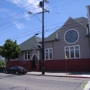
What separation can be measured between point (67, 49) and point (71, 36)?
261 cm

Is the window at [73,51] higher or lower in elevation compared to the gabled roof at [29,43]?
lower

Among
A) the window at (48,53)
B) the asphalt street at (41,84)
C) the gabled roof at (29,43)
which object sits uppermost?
the gabled roof at (29,43)

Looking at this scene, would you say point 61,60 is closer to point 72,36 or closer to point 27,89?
point 72,36

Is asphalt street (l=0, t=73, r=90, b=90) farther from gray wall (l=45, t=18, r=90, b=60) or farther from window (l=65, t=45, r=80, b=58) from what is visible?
window (l=65, t=45, r=80, b=58)

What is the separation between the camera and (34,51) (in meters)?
35.7

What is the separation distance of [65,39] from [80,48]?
3.63 meters

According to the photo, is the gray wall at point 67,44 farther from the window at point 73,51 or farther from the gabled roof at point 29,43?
the gabled roof at point 29,43

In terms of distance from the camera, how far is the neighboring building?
29500mm

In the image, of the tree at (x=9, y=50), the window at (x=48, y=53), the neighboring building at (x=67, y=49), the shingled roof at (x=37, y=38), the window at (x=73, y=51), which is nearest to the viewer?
the neighboring building at (x=67, y=49)

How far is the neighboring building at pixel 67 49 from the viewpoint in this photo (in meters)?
29.5

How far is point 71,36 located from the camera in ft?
103

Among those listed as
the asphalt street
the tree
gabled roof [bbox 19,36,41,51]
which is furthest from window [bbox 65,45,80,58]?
the asphalt street

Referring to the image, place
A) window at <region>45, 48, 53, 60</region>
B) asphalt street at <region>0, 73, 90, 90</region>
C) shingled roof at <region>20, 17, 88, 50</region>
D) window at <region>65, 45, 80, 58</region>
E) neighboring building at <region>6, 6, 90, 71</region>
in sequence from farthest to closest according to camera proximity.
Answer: window at <region>45, 48, 53, 60</region>, shingled roof at <region>20, 17, 88, 50</region>, window at <region>65, 45, 80, 58</region>, neighboring building at <region>6, 6, 90, 71</region>, asphalt street at <region>0, 73, 90, 90</region>

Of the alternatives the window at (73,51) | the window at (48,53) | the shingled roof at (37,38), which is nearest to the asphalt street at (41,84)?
the window at (73,51)
